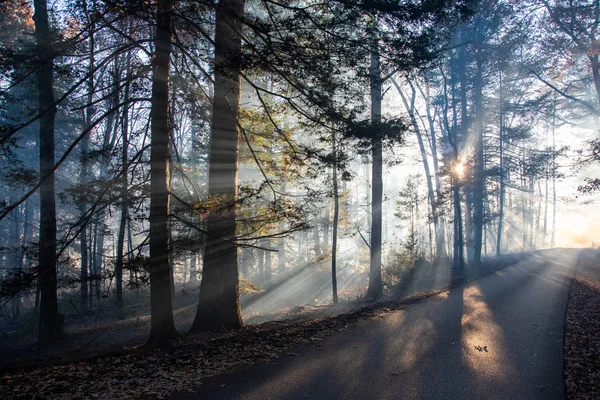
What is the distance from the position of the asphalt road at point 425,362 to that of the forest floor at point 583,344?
16cm

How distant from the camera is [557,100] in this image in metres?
18.2

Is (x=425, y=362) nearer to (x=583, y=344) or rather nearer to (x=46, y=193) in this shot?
(x=583, y=344)

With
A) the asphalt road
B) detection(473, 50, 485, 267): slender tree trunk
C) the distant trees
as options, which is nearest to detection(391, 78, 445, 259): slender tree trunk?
detection(473, 50, 485, 267): slender tree trunk

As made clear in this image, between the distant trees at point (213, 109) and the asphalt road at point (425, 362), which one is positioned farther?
the distant trees at point (213, 109)

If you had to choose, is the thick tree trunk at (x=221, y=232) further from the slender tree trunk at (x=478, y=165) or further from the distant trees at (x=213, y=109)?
the slender tree trunk at (x=478, y=165)

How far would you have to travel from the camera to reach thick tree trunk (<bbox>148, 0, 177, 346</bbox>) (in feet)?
23.1

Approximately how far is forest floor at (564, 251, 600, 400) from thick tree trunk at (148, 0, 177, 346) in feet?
23.4

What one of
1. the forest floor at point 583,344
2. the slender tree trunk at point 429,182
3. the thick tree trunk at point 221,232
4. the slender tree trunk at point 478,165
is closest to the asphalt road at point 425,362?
the forest floor at point 583,344

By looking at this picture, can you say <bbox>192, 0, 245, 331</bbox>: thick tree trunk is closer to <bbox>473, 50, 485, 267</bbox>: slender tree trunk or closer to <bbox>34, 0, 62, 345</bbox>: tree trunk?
<bbox>34, 0, 62, 345</bbox>: tree trunk

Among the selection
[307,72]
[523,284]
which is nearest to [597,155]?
[523,284]

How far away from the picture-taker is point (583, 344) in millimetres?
6426

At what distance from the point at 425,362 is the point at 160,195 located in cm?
602

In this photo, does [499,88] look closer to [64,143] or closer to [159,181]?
[159,181]

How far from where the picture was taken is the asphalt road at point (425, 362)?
451cm
